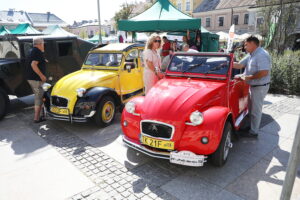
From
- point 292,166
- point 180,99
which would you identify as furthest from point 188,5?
point 292,166

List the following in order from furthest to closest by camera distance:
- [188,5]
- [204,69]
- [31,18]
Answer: [31,18] < [188,5] < [204,69]

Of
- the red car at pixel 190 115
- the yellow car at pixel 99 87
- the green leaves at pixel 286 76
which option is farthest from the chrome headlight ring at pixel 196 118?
the green leaves at pixel 286 76

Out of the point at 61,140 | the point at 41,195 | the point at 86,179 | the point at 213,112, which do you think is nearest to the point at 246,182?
the point at 213,112

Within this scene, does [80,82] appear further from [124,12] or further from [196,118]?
[124,12]

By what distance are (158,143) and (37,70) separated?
373cm

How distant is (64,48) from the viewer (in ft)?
24.9

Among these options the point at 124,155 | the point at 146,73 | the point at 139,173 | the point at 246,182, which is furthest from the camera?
the point at 146,73

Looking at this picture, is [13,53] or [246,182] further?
[13,53]

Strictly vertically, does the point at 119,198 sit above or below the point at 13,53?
below

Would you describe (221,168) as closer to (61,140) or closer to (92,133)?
(92,133)

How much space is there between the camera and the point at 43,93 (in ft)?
18.0

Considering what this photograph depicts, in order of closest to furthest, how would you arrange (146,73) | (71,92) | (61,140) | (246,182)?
(246,182), (61,140), (71,92), (146,73)

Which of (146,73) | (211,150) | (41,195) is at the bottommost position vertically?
(41,195)

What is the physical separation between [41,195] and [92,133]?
2053mm
